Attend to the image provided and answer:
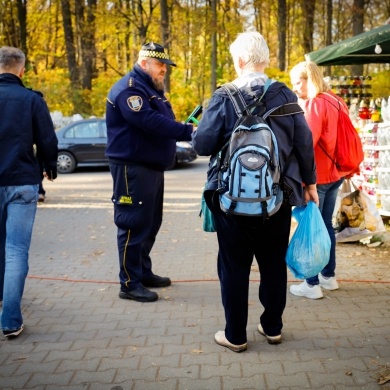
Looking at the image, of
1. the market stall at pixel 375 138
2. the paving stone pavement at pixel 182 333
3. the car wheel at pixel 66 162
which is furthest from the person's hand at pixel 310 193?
the car wheel at pixel 66 162

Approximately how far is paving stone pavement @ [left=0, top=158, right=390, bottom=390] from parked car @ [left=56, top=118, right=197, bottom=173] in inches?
388

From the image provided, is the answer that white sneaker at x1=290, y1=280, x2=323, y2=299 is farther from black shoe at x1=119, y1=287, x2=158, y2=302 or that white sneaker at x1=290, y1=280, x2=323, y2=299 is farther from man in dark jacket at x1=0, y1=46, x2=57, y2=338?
man in dark jacket at x1=0, y1=46, x2=57, y2=338

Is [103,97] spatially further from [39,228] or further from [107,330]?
[107,330]

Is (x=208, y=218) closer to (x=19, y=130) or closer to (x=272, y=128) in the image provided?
(x=272, y=128)

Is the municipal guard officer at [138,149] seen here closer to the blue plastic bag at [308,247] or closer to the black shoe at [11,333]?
the black shoe at [11,333]

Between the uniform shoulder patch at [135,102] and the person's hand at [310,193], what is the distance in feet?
4.83

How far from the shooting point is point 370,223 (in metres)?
6.00

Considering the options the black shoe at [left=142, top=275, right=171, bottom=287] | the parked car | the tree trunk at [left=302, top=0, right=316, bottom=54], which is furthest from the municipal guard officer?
the tree trunk at [left=302, top=0, right=316, bottom=54]

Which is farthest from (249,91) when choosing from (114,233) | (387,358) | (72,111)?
(72,111)

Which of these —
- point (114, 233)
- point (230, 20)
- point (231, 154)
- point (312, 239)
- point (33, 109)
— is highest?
point (230, 20)

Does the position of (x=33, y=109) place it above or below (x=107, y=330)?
above

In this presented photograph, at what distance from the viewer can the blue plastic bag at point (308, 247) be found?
3.74 metres

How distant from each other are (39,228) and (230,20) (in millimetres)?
25022

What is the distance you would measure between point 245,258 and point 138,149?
4.89 ft
